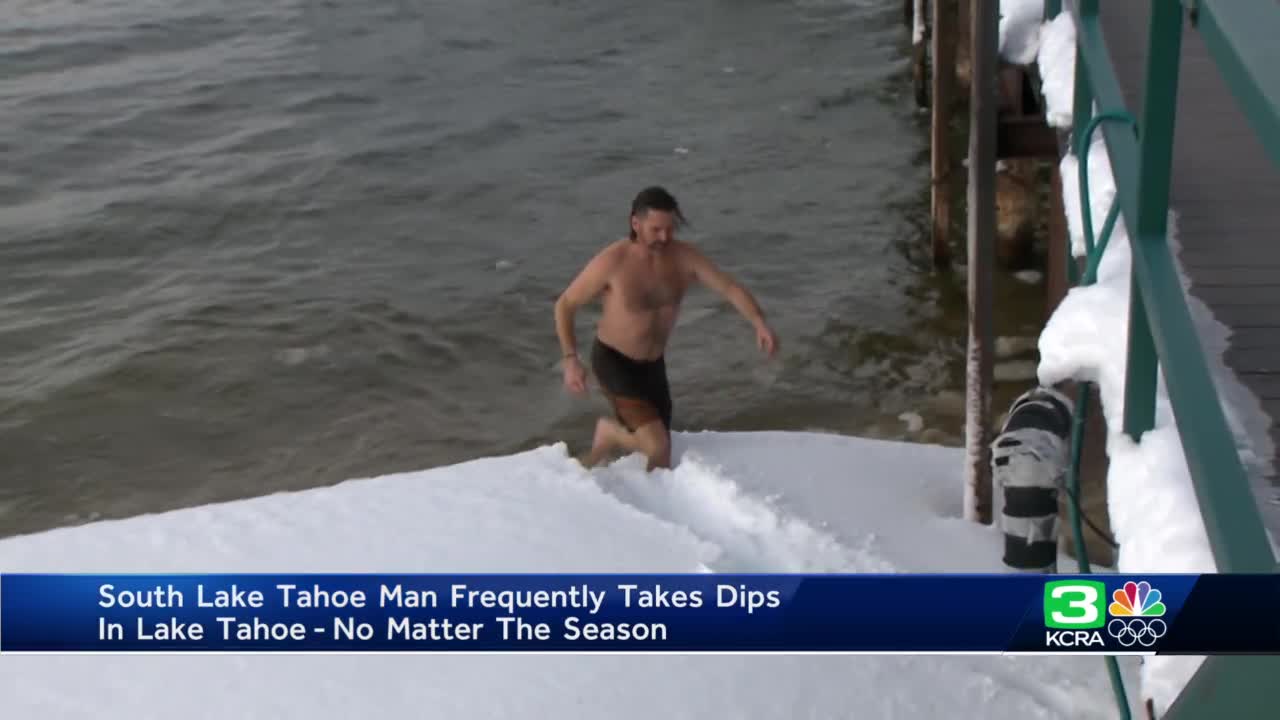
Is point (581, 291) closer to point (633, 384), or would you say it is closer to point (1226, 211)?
point (633, 384)

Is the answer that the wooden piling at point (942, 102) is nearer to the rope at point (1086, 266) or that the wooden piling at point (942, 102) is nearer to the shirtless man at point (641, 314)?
the shirtless man at point (641, 314)

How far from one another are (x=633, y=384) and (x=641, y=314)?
0.34 m

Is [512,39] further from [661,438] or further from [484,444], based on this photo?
[661,438]

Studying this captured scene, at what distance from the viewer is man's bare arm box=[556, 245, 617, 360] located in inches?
237

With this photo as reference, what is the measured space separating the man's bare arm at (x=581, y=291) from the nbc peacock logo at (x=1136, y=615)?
3676 millimetres

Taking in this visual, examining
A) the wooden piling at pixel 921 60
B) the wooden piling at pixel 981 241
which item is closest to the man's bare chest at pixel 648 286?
the wooden piling at pixel 981 241

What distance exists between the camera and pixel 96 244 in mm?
12234

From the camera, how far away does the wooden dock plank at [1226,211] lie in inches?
135

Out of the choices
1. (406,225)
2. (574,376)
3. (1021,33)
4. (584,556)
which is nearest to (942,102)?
(1021,33)

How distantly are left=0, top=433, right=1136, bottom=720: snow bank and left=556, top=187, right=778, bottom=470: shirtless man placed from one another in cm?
22

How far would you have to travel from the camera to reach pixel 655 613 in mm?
2828

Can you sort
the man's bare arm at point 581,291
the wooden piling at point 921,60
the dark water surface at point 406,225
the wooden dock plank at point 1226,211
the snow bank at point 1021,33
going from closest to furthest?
the wooden dock plank at point 1226,211, the man's bare arm at point 581,291, the snow bank at point 1021,33, the dark water surface at point 406,225, the wooden piling at point 921,60

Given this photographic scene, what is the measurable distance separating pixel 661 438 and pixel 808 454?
61 centimetres

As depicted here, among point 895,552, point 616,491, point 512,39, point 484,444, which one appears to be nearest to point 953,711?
point 895,552
